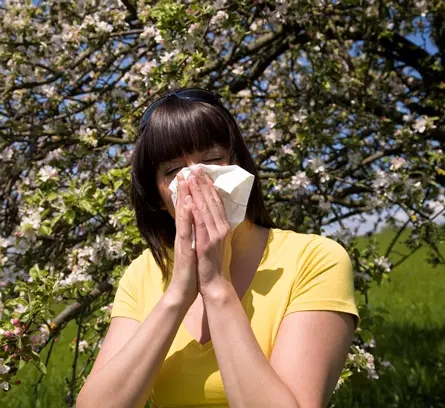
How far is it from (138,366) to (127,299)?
0.35 m

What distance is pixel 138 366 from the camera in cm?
136

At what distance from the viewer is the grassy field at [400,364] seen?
3.76 m

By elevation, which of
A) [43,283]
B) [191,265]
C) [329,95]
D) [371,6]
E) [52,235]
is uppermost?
[371,6]

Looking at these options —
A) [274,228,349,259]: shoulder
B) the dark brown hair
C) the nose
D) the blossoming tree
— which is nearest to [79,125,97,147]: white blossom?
the blossoming tree

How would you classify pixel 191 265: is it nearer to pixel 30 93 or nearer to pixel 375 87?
pixel 30 93

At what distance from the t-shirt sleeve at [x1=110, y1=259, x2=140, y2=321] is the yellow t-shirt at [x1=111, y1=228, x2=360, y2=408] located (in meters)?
0.18

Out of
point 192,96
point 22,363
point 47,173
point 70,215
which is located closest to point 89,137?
point 47,173

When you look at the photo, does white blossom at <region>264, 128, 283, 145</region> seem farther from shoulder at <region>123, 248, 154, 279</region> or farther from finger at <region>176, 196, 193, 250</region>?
finger at <region>176, 196, 193, 250</region>

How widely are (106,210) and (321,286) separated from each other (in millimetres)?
1525

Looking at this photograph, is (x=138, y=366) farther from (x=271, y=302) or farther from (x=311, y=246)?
(x=311, y=246)

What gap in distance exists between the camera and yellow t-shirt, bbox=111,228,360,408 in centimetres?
141

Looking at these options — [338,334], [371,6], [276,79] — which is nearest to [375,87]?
[276,79]

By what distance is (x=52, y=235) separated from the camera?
281 cm

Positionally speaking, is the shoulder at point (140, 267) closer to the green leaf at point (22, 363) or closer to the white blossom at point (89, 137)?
the green leaf at point (22, 363)
